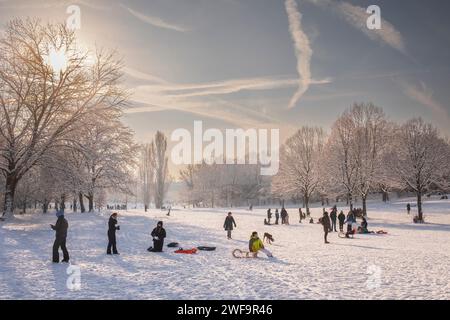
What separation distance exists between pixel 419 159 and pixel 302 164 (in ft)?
60.3

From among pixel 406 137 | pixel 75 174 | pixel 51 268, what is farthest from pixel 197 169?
pixel 51 268

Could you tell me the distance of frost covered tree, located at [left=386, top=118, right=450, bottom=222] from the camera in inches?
1676

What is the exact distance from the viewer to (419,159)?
42.5 meters

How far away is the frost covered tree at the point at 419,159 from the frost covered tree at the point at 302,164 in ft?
40.4

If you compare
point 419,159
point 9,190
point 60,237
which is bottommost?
Answer: point 60,237

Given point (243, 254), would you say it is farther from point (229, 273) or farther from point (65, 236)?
point (65, 236)

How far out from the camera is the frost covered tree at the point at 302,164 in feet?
185

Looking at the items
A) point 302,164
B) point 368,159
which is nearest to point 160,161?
point 302,164

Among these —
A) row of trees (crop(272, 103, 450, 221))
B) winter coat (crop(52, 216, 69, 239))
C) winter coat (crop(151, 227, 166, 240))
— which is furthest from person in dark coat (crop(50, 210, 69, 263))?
row of trees (crop(272, 103, 450, 221))

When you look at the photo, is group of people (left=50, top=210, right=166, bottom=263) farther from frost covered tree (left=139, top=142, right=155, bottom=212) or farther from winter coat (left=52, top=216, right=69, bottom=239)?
frost covered tree (left=139, top=142, right=155, bottom=212)

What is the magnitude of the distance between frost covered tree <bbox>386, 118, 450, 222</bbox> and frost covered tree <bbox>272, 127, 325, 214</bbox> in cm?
1231

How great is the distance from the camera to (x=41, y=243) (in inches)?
782

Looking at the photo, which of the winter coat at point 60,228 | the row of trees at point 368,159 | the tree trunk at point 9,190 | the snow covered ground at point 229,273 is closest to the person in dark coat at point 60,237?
the winter coat at point 60,228

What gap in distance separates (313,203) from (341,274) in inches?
2907
